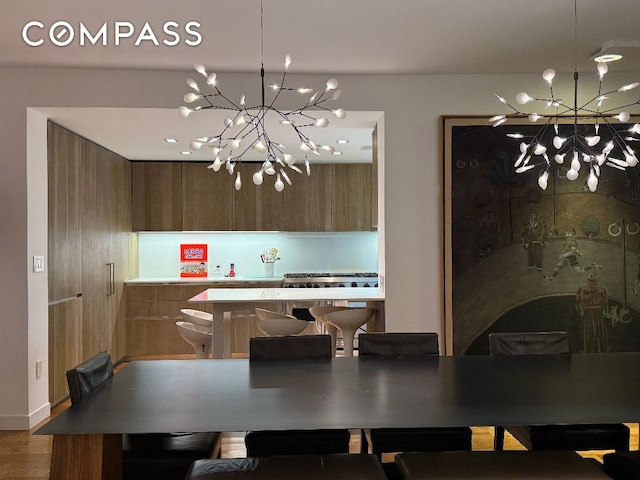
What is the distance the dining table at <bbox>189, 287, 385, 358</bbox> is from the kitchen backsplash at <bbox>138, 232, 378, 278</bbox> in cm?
297

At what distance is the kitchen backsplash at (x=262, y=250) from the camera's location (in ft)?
26.9

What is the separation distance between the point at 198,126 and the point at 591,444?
3936 mm

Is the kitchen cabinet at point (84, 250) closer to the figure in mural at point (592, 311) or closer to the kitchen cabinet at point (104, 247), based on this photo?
the kitchen cabinet at point (104, 247)

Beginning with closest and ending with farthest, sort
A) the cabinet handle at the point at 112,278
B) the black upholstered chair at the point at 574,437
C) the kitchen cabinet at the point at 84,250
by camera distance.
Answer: the black upholstered chair at the point at 574,437 → the kitchen cabinet at the point at 84,250 → the cabinet handle at the point at 112,278

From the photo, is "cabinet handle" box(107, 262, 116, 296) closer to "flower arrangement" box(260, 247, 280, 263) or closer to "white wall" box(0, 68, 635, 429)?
"white wall" box(0, 68, 635, 429)

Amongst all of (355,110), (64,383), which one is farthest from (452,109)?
(64,383)

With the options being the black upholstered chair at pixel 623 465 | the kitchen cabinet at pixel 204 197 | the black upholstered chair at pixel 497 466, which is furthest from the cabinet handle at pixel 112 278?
the black upholstered chair at pixel 623 465

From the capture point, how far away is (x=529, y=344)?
11.8ft

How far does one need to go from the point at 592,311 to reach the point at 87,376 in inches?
152

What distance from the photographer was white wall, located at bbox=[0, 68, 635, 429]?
15.4ft

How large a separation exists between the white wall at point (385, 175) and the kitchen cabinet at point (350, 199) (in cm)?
296

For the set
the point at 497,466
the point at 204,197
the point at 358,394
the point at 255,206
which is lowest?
the point at 497,466

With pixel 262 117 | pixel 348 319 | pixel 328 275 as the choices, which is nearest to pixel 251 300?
pixel 348 319

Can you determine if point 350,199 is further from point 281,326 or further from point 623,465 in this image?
point 623,465
